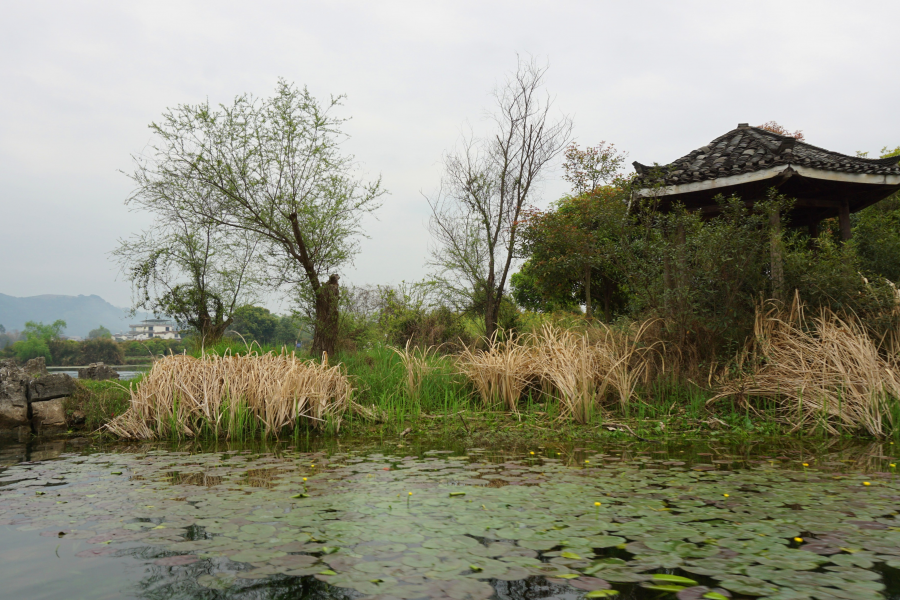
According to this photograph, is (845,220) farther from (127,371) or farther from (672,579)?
(127,371)

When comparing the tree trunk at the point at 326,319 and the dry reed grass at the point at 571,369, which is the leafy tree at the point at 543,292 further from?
the dry reed grass at the point at 571,369

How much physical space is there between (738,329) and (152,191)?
10660 mm

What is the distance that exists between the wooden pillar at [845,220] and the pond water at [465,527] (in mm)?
4684

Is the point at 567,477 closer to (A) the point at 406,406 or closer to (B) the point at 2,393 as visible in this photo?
(A) the point at 406,406

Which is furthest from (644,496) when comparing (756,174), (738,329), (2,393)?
(2,393)

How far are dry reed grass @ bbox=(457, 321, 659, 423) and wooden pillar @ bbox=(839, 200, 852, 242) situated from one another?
11.6 ft

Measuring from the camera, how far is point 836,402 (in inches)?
207

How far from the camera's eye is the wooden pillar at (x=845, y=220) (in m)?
8.04

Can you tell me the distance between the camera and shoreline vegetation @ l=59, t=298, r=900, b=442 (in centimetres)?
539

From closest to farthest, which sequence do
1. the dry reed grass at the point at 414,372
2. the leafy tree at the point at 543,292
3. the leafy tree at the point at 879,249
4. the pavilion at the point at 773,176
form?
the dry reed grass at the point at 414,372 < the pavilion at the point at 773,176 < the leafy tree at the point at 879,249 < the leafy tree at the point at 543,292

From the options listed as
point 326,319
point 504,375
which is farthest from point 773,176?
point 326,319

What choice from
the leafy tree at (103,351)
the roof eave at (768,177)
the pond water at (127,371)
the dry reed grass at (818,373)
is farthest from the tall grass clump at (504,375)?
the leafy tree at (103,351)

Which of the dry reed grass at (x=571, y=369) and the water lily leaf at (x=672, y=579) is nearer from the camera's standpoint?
the water lily leaf at (x=672, y=579)

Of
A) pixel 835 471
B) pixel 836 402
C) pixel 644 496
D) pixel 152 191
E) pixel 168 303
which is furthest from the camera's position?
pixel 168 303
